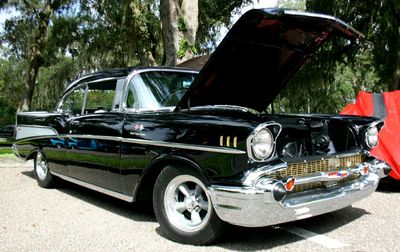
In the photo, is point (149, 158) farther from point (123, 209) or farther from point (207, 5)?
point (207, 5)

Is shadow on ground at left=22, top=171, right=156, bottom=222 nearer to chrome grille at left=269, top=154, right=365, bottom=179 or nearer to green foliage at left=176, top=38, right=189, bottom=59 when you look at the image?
chrome grille at left=269, top=154, right=365, bottom=179

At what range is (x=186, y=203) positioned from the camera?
3.81 meters

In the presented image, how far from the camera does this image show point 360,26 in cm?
1744

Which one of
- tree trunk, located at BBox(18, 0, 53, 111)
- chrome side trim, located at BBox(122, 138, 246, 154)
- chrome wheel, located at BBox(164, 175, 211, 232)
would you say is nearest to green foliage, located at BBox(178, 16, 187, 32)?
chrome side trim, located at BBox(122, 138, 246, 154)

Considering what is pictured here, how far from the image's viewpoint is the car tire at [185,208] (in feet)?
11.8

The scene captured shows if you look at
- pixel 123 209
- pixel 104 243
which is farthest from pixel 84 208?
pixel 104 243

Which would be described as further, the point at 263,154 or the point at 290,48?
the point at 290,48

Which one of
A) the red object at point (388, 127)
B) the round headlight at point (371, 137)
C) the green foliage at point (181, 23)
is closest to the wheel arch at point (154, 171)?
the round headlight at point (371, 137)

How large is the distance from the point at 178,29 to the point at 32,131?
5.53 m

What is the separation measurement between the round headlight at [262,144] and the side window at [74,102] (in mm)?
3000

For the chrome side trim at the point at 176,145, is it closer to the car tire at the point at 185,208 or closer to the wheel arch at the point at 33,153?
the car tire at the point at 185,208

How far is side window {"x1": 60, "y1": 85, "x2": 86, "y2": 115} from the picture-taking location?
5.65 metres

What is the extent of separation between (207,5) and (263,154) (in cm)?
1509

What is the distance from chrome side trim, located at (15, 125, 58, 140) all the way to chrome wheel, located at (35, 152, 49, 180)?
34 centimetres
